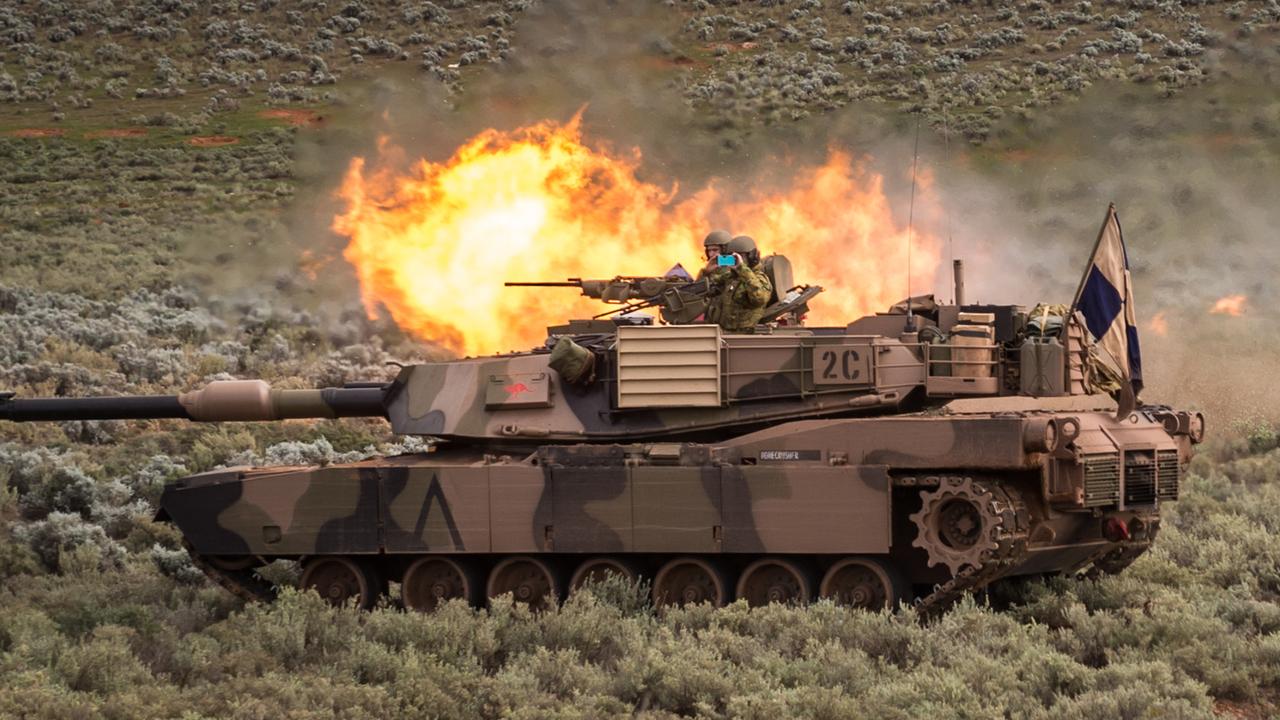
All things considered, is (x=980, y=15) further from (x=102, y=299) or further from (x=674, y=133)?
(x=102, y=299)

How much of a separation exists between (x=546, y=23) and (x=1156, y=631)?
84.6 feet

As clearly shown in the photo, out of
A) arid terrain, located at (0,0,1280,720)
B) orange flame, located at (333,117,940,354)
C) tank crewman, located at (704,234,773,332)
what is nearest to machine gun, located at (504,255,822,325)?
tank crewman, located at (704,234,773,332)

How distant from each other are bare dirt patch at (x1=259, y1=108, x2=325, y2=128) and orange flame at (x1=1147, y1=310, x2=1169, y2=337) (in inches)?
793

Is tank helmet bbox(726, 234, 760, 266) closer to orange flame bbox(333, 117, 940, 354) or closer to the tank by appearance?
the tank

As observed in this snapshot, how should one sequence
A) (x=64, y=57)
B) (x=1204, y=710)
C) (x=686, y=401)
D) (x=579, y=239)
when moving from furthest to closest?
(x=64, y=57), (x=579, y=239), (x=686, y=401), (x=1204, y=710)

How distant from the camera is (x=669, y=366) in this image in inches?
654

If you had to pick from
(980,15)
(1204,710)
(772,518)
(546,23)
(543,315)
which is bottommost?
(1204,710)

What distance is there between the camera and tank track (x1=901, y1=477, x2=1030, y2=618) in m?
14.9

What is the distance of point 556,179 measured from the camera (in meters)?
26.7

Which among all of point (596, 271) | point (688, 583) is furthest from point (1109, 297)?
point (596, 271)

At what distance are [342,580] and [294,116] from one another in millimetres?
30873

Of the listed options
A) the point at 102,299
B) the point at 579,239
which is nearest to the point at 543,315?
the point at 579,239

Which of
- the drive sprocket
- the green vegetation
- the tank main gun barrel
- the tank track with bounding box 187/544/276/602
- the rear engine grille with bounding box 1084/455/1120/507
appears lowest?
the green vegetation

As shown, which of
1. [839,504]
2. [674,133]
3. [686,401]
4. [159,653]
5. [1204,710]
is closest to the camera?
[1204,710]
